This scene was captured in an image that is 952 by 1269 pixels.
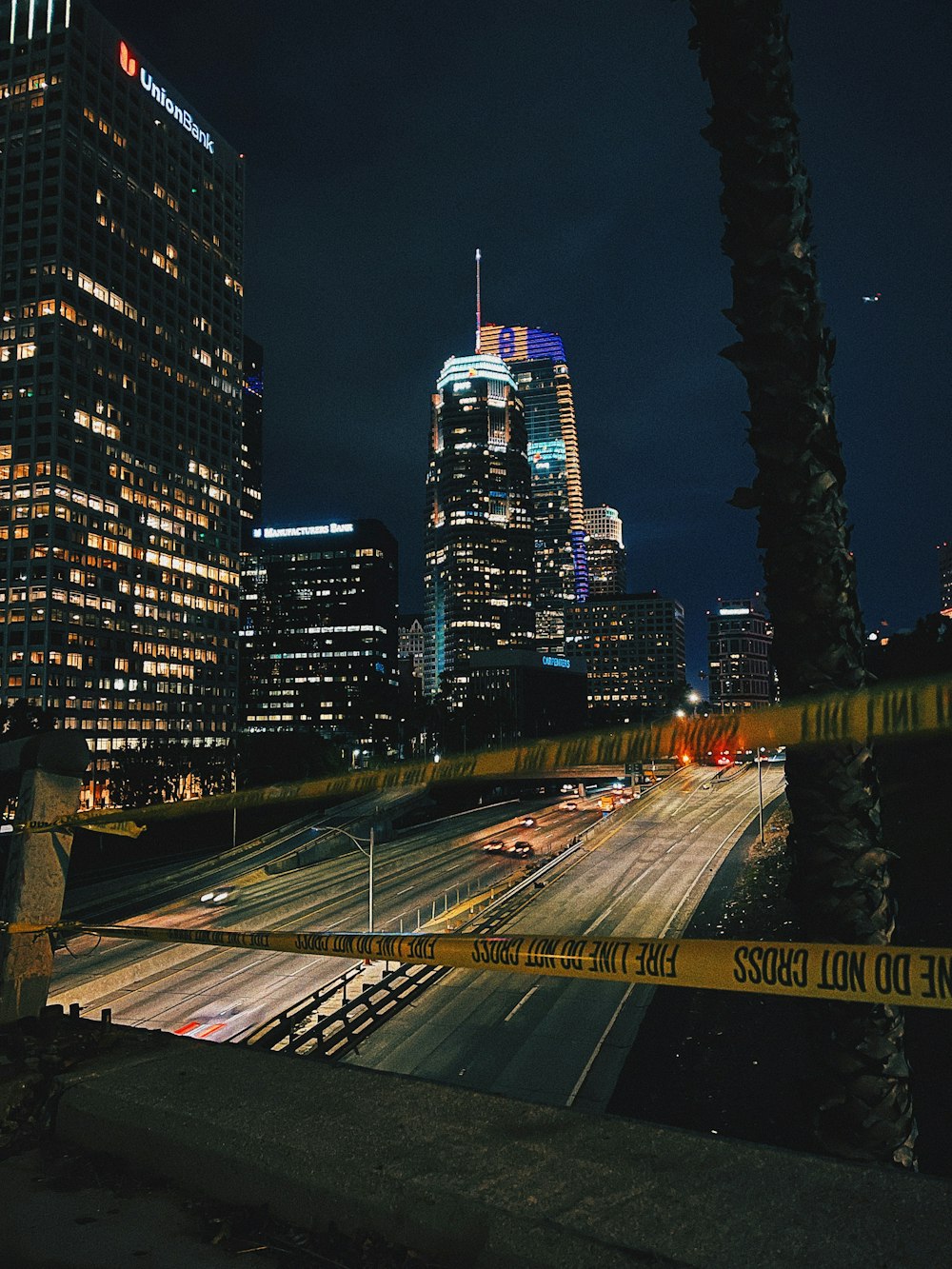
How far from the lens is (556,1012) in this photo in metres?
36.3

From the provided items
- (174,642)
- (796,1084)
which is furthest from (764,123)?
(174,642)

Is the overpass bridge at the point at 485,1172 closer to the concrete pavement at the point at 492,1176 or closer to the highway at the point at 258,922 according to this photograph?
the concrete pavement at the point at 492,1176

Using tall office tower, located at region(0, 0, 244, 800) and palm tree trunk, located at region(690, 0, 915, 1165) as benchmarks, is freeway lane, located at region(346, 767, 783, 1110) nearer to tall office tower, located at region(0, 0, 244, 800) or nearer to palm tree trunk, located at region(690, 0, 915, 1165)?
palm tree trunk, located at region(690, 0, 915, 1165)

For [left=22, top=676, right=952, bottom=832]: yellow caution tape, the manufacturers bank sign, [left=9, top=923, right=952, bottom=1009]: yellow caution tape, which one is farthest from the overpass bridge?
the manufacturers bank sign

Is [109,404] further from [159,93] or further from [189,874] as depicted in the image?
[189,874]

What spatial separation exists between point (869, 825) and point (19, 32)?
615 feet

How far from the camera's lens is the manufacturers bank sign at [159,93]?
149000mm

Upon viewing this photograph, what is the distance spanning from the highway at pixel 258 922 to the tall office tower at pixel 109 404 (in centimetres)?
6671

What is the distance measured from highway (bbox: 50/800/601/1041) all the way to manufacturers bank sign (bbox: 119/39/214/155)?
148 meters

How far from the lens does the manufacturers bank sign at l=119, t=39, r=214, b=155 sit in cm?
14900

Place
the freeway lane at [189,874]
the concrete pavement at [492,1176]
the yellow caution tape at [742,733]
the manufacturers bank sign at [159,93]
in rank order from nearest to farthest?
the concrete pavement at [492,1176] < the yellow caution tape at [742,733] < the freeway lane at [189,874] < the manufacturers bank sign at [159,93]

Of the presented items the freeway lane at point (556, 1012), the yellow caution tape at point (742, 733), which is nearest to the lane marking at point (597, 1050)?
the freeway lane at point (556, 1012)

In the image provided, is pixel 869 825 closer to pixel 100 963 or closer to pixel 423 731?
pixel 100 963

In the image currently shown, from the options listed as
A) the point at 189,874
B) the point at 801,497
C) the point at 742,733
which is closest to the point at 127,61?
the point at 189,874
